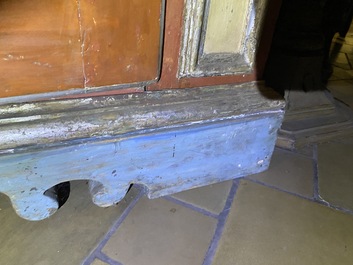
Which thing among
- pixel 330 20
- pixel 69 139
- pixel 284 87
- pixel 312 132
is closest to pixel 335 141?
pixel 312 132

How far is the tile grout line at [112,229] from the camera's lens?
74 cm

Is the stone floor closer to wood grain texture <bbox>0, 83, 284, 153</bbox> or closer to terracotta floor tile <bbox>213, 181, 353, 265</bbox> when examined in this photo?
terracotta floor tile <bbox>213, 181, 353, 265</bbox>

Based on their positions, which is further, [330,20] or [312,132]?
[330,20]

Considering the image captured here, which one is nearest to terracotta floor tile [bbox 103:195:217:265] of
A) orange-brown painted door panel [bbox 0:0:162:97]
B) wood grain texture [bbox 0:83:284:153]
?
wood grain texture [bbox 0:83:284:153]

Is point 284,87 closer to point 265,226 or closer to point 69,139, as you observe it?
point 265,226

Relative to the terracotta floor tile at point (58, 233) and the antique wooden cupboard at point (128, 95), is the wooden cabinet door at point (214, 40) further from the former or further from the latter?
the terracotta floor tile at point (58, 233)

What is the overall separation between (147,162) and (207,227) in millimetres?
231

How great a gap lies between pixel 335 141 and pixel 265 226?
1.81 ft

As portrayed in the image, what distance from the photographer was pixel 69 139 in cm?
68

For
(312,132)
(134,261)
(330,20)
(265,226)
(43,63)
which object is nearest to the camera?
(43,63)

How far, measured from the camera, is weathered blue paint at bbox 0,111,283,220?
0.70 m

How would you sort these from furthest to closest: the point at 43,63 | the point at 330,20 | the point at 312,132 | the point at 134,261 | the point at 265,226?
the point at 330,20, the point at 312,132, the point at 265,226, the point at 134,261, the point at 43,63

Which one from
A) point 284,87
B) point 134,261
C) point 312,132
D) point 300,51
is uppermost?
point 300,51

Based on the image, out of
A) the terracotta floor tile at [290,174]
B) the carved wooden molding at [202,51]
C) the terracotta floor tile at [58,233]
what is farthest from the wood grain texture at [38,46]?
the terracotta floor tile at [290,174]
